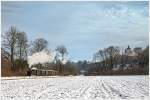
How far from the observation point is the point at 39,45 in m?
54.3

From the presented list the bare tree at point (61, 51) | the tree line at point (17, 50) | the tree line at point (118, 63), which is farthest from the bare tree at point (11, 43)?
the tree line at point (118, 63)

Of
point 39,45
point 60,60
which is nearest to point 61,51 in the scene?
point 60,60

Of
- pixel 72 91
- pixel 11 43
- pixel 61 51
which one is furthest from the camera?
pixel 61 51

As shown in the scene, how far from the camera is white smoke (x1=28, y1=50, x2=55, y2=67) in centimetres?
5497

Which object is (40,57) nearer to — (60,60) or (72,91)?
(60,60)

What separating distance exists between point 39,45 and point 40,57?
5.08m

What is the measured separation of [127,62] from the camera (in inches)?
3366

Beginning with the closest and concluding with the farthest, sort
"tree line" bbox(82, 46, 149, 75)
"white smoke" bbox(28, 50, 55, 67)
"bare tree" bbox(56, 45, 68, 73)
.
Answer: "white smoke" bbox(28, 50, 55, 67)
"bare tree" bbox(56, 45, 68, 73)
"tree line" bbox(82, 46, 149, 75)

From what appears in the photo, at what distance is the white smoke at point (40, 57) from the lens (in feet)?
180

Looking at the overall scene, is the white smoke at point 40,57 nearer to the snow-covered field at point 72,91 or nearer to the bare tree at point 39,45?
the bare tree at point 39,45

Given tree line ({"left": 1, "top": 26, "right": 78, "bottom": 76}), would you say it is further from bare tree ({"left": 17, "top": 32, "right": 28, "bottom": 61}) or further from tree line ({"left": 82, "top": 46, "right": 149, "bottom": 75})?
tree line ({"left": 82, "top": 46, "right": 149, "bottom": 75})

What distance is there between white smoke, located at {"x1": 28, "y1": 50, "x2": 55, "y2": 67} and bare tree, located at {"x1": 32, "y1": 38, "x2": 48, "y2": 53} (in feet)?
3.49

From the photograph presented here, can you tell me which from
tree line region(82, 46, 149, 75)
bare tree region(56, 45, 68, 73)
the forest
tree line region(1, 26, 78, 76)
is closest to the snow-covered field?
the forest

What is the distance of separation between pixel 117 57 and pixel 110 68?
759 cm
